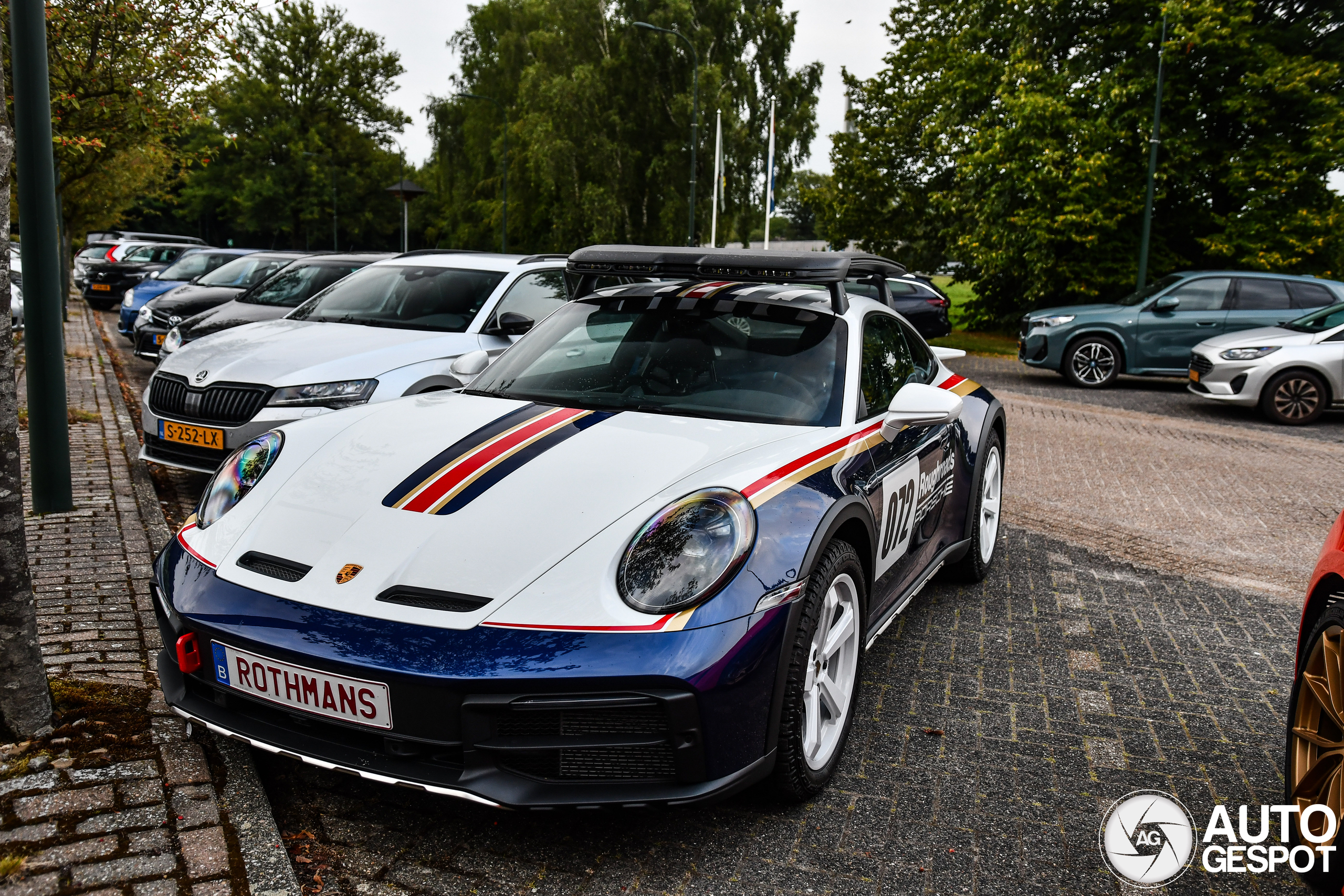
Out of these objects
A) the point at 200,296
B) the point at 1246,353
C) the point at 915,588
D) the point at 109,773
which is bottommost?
the point at 109,773

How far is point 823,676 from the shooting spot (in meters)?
3.14

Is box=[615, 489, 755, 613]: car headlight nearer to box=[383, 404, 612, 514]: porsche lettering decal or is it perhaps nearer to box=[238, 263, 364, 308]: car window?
box=[383, 404, 612, 514]: porsche lettering decal

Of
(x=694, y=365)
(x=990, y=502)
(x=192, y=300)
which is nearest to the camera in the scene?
(x=694, y=365)

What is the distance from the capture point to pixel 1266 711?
3.96 meters

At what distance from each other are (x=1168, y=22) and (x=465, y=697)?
22.6 metres

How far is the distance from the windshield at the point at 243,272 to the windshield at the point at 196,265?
3838mm

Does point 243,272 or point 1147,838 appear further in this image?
point 243,272

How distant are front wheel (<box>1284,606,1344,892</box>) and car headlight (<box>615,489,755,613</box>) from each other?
4.92 ft

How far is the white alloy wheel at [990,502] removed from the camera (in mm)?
5398

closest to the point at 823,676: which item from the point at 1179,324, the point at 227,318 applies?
the point at 227,318

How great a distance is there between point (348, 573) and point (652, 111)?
37.7m

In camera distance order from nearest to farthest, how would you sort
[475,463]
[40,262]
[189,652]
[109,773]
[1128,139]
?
[189,652]
[109,773]
[475,463]
[40,262]
[1128,139]

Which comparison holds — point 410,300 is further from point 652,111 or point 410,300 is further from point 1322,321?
point 652,111

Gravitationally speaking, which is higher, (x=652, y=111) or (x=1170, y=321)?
(x=652, y=111)
